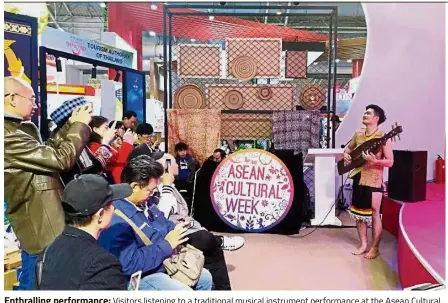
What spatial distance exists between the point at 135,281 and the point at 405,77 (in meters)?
3.56

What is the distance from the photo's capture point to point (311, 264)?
9.87 ft

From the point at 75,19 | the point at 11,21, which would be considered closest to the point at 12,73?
the point at 11,21

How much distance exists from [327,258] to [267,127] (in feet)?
5.60

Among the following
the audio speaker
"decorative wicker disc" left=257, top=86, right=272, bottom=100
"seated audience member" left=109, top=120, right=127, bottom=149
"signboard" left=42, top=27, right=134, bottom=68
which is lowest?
the audio speaker

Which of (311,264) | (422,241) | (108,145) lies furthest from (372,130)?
(108,145)

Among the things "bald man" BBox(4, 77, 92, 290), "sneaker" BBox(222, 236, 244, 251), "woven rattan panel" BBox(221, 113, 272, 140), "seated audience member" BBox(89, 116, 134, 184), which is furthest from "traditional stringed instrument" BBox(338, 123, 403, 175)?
"bald man" BBox(4, 77, 92, 290)

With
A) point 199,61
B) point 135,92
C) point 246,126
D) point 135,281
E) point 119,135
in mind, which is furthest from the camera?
point 135,92

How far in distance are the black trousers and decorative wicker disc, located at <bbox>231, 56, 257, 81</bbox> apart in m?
2.34

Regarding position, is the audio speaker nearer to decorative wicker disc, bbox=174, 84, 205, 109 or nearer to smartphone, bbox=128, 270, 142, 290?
decorative wicker disc, bbox=174, 84, 205, 109

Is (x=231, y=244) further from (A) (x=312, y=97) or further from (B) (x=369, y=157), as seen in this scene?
(A) (x=312, y=97)

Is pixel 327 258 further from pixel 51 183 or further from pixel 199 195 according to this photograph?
pixel 51 183

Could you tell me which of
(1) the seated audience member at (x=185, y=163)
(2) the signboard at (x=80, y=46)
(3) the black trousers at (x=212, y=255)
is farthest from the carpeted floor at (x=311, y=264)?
(2) the signboard at (x=80, y=46)

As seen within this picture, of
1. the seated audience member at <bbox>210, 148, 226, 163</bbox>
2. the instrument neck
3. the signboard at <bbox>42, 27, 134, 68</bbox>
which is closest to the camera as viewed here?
the instrument neck

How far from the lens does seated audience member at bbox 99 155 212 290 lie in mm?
1547
